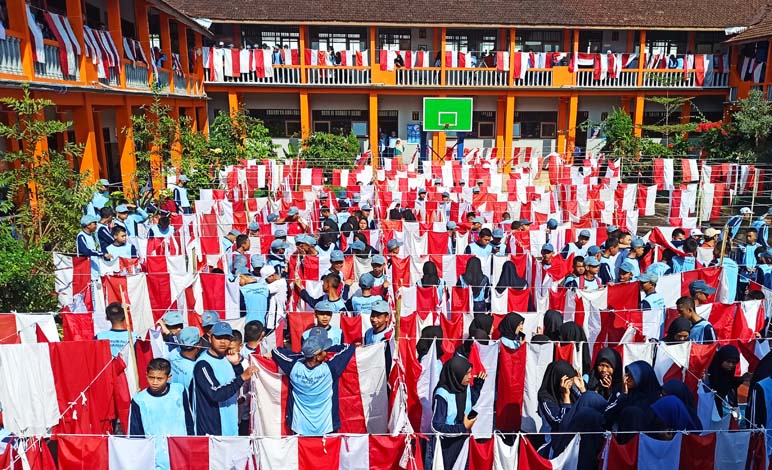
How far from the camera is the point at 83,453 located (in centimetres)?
476

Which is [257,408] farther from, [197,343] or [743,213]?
[743,213]

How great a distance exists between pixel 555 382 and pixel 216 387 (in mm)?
2903

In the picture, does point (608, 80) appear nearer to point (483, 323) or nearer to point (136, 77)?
point (136, 77)

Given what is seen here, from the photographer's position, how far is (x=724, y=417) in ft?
18.2

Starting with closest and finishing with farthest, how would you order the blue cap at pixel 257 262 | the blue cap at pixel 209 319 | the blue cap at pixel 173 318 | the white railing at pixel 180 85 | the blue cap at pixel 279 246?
the blue cap at pixel 209 319 < the blue cap at pixel 173 318 < the blue cap at pixel 257 262 < the blue cap at pixel 279 246 < the white railing at pixel 180 85

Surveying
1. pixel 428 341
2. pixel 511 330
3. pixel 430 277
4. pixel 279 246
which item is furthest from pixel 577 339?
pixel 279 246

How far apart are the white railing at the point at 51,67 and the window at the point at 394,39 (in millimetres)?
15248

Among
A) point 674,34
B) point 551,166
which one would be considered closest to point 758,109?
point 551,166

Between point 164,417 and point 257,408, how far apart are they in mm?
939

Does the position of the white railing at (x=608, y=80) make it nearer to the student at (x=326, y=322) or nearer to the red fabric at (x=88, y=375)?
the student at (x=326, y=322)

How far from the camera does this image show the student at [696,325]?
21.9 ft

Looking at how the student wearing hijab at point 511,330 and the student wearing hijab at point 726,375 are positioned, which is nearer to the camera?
the student wearing hijab at point 726,375

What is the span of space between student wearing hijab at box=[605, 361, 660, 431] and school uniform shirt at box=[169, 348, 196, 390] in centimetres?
358

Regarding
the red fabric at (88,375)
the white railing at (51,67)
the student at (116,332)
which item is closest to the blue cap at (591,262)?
the student at (116,332)
